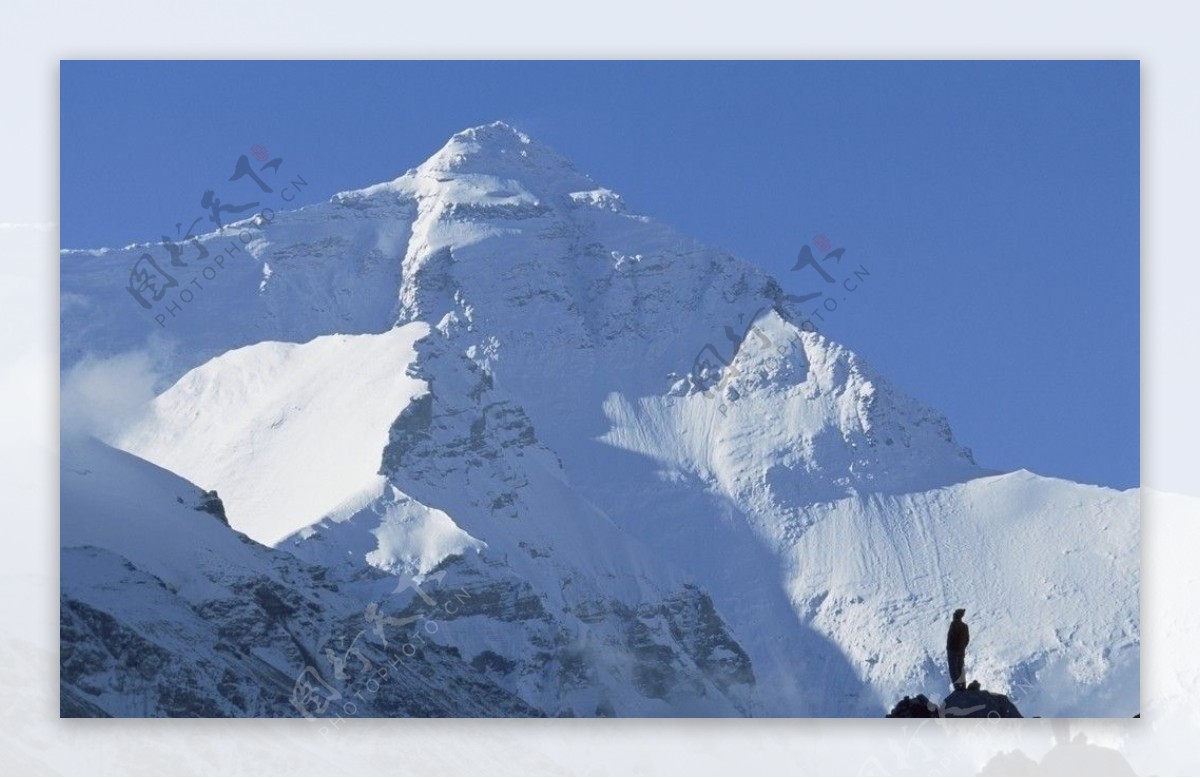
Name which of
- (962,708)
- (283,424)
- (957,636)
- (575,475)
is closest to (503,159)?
(283,424)

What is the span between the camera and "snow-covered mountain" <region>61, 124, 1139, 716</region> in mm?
14633

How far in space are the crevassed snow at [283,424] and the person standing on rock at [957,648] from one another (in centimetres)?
464

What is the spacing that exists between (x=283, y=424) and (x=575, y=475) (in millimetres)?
2776

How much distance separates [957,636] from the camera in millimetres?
13969

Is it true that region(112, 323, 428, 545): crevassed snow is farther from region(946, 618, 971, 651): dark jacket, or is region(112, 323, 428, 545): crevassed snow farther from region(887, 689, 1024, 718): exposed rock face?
region(946, 618, 971, 651): dark jacket

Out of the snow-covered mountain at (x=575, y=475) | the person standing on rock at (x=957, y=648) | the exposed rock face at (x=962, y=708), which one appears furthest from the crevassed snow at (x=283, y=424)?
the person standing on rock at (x=957, y=648)

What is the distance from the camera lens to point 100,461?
47.2 feet

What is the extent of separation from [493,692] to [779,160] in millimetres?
4180

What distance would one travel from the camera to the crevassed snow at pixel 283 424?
49.3 feet

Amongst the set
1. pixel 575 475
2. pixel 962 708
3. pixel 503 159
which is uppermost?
pixel 503 159

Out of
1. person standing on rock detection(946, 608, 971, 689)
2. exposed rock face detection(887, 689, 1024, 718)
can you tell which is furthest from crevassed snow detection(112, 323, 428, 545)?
person standing on rock detection(946, 608, 971, 689)

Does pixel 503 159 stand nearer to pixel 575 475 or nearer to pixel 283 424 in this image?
pixel 283 424

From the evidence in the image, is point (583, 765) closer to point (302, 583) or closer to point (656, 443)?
point (302, 583)

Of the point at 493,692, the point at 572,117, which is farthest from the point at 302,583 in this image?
the point at 572,117
